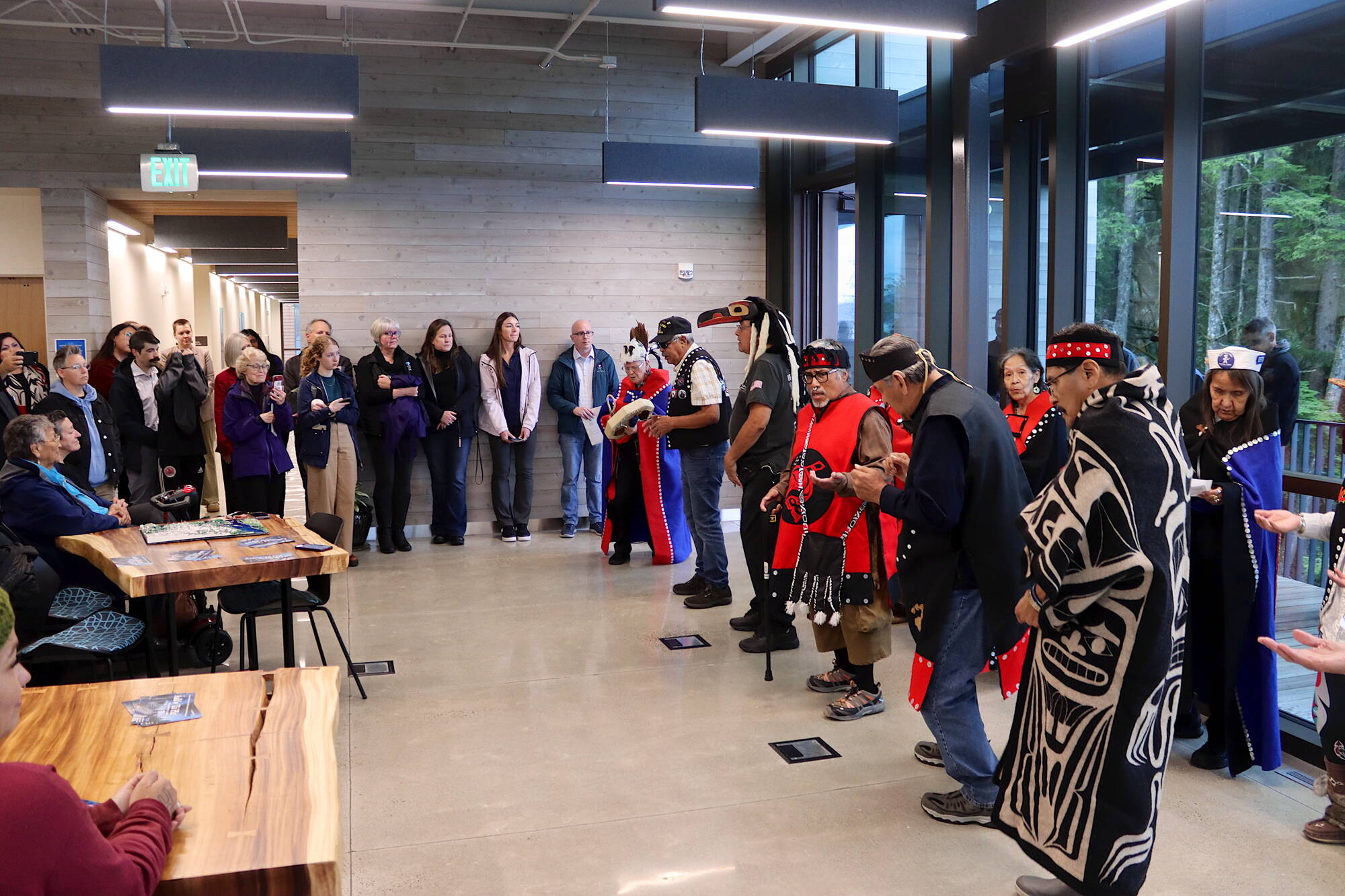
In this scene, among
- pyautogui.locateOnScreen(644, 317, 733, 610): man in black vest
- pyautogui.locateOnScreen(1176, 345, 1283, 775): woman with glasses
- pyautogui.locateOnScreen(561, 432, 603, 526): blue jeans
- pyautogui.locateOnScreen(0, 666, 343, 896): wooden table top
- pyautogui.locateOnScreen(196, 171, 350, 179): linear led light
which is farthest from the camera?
pyautogui.locateOnScreen(561, 432, 603, 526): blue jeans

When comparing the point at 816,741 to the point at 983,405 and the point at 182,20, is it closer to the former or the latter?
the point at 983,405

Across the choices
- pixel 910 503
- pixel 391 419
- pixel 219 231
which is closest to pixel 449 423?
pixel 391 419

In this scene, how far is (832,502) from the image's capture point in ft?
13.8

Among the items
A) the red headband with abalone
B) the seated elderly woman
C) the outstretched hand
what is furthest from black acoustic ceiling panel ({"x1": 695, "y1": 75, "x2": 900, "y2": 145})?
the seated elderly woman

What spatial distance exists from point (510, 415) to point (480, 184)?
6.44 ft

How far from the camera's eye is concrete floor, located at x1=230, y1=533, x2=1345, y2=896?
3.13m

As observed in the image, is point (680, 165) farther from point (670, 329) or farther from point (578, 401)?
point (670, 329)

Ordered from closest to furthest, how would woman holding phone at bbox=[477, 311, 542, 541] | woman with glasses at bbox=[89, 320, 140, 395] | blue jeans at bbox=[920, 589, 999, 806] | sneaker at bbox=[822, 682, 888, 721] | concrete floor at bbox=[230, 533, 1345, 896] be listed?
concrete floor at bbox=[230, 533, 1345, 896]
blue jeans at bbox=[920, 589, 999, 806]
sneaker at bbox=[822, 682, 888, 721]
woman with glasses at bbox=[89, 320, 140, 395]
woman holding phone at bbox=[477, 311, 542, 541]

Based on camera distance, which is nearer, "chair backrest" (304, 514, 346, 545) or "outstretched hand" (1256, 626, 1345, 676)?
"outstretched hand" (1256, 626, 1345, 676)

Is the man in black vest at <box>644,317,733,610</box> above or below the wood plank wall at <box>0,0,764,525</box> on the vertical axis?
below

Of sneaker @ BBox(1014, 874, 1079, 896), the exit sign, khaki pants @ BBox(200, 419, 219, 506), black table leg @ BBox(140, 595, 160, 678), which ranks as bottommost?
sneaker @ BBox(1014, 874, 1079, 896)

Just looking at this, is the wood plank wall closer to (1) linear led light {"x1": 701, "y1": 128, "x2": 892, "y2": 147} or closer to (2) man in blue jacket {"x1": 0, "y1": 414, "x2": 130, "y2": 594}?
(1) linear led light {"x1": 701, "y1": 128, "x2": 892, "y2": 147}

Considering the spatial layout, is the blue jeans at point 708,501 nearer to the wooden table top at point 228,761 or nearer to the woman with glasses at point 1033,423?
the woman with glasses at point 1033,423

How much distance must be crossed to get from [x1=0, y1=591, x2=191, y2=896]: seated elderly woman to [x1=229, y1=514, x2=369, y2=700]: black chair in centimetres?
288
